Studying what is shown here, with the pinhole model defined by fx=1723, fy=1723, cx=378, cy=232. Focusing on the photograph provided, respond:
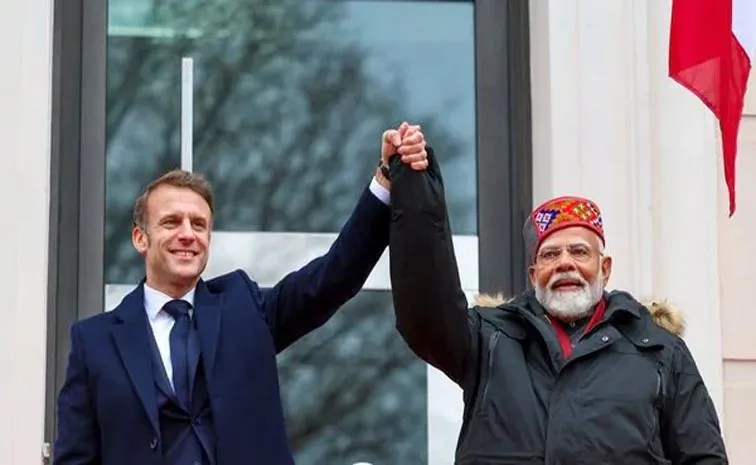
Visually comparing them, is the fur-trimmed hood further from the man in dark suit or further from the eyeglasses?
the man in dark suit

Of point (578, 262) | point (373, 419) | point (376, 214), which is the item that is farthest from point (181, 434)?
point (373, 419)

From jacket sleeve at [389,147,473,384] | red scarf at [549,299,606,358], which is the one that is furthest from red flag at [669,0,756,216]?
jacket sleeve at [389,147,473,384]

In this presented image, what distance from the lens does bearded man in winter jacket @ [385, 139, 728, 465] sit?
4039 millimetres

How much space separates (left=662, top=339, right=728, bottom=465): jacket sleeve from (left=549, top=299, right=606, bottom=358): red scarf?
216 millimetres

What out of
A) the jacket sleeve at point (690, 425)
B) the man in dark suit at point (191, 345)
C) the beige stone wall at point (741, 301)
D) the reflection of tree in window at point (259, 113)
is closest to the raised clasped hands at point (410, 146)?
the man in dark suit at point (191, 345)

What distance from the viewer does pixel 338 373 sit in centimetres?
577

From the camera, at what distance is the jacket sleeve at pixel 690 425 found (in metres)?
4.14

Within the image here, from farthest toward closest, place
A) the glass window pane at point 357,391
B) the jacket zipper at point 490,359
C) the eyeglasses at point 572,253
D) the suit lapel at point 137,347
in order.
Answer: the glass window pane at point 357,391 → the eyeglasses at point 572,253 → the jacket zipper at point 490,359 → the suit lapel at point 137,347

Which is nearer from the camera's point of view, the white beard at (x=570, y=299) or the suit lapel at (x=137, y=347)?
the suit lapel at (x=137, y=347)

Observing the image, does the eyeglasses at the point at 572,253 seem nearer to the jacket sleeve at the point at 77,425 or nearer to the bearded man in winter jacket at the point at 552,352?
the bearded man in winter jacket at the point at 552,352

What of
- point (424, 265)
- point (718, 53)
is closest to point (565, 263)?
point (424, 265)

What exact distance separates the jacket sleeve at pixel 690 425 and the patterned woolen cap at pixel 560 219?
414mm

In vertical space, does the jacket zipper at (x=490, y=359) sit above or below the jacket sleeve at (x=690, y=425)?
above

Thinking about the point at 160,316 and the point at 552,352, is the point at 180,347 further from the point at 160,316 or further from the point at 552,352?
the point at 552,352
